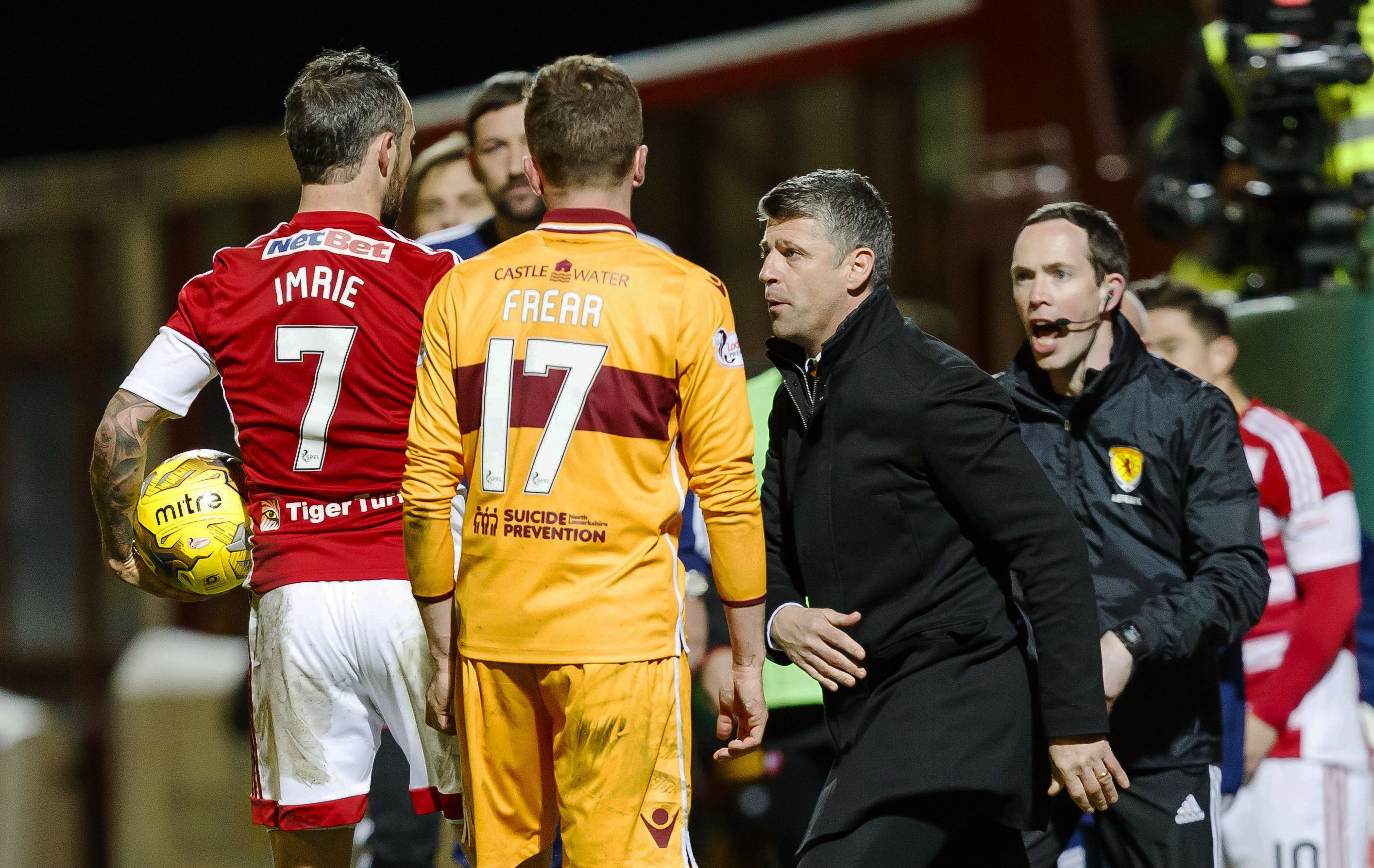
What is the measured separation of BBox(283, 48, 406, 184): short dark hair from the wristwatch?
201 cm

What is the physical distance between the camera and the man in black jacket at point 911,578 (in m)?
2.97

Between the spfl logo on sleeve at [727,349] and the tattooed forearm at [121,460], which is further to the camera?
the tattooed forearm at [121,460]

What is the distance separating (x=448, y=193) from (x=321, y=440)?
1.90m

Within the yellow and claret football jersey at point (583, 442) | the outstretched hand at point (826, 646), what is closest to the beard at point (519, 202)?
the yellow and claret football jersey at point (583, 442)

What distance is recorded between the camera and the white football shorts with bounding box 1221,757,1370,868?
4.65 metres

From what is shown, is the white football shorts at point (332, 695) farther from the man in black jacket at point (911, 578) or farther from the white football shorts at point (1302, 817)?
the white football shorts at point (1302, 817)

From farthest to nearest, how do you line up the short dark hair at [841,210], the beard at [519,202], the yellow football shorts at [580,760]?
the beard at [519,202] < the short dark hair at [841,210] < the yellow football shorts at [580,760]

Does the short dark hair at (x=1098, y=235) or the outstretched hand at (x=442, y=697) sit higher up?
the short dark hair at (x=1098, y=235)

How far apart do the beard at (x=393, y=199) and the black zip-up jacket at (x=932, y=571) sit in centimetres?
108

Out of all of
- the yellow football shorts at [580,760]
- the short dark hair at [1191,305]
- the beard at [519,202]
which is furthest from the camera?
the short dark hair at [1191,305]

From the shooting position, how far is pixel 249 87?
10.8 meters

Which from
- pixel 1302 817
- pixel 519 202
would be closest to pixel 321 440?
pixel 519 202

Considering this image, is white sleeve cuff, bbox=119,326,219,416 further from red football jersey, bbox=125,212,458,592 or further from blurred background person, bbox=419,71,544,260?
blurred background person, bbox=419,71,544,260

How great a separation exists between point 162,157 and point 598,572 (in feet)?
32.8
